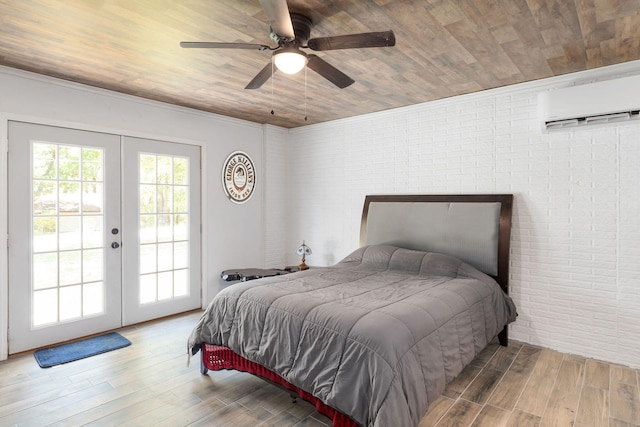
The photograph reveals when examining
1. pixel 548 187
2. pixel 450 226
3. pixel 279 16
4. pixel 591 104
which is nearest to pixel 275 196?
pixel 450 226

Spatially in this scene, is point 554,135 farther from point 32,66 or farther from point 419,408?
point 32,66

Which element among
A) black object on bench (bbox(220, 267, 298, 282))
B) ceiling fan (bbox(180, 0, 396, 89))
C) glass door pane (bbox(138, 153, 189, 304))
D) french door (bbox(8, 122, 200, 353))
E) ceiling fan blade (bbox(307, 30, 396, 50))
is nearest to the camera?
ceiling fan (bbox(180, 0, 396, 89))

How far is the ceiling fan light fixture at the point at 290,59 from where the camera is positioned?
2.18 m

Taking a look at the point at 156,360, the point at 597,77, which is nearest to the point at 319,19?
the point at 597,77

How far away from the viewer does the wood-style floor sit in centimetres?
225

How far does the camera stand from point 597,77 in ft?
10.1

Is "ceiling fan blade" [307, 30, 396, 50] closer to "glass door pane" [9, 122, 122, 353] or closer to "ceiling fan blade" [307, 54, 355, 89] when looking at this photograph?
"ceiling fan blade" [307, 54, 355, 89]

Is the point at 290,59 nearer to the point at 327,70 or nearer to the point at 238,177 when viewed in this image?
the point at 327,70

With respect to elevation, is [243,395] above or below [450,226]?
below

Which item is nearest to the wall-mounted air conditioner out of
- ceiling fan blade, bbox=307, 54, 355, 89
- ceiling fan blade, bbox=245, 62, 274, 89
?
ceiling fan blade, bbox=307, 54, 355, 89

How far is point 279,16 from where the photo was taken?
1.78 m

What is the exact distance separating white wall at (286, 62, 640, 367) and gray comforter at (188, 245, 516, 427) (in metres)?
0.49

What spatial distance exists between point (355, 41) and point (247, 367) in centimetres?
227

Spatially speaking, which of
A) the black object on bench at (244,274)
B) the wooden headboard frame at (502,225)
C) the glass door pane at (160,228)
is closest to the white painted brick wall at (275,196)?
the black object on bench at (244,274)
